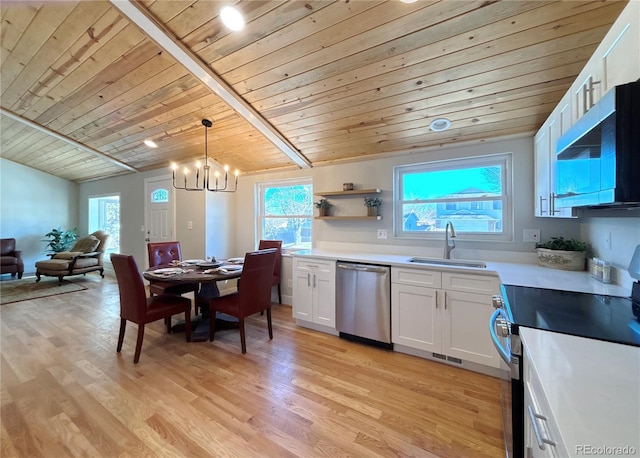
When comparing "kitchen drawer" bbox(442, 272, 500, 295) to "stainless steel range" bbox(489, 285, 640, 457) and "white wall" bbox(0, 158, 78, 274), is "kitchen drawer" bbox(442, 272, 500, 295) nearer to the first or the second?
"stainless steel range" bbox(489, 285, 640, 457)

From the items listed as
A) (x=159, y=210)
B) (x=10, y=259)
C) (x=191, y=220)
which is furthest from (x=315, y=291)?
(x=10, y=259)

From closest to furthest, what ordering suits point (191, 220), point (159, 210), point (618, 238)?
point (618, 238) < point (191, 220) < point (159, 210)

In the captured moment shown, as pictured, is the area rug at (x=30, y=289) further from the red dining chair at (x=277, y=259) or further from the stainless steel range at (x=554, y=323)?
the stainless steel range at (x=554, y=323)

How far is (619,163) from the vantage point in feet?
2.87

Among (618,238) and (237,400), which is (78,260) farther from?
(618,238)

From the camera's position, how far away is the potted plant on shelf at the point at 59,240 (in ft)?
20.3

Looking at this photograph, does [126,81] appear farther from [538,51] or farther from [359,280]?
[538,51]

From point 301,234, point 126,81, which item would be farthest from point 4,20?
point 301,234

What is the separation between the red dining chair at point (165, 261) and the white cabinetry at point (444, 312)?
7.83 ft

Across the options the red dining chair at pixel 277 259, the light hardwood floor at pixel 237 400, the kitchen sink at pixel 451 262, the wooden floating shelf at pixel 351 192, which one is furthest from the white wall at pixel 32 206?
the kitchen sink at pixel 451 262

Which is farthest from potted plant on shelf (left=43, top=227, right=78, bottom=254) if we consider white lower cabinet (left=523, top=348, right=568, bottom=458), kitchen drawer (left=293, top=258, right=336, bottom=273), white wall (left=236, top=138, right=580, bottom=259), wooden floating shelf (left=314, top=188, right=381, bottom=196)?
white lower cabinet (left=523, top=348, right=568, bottom=458)

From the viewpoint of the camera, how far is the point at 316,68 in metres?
2.19

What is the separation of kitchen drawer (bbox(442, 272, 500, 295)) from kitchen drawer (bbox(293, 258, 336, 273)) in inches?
44.6

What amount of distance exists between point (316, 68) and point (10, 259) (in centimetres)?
741
